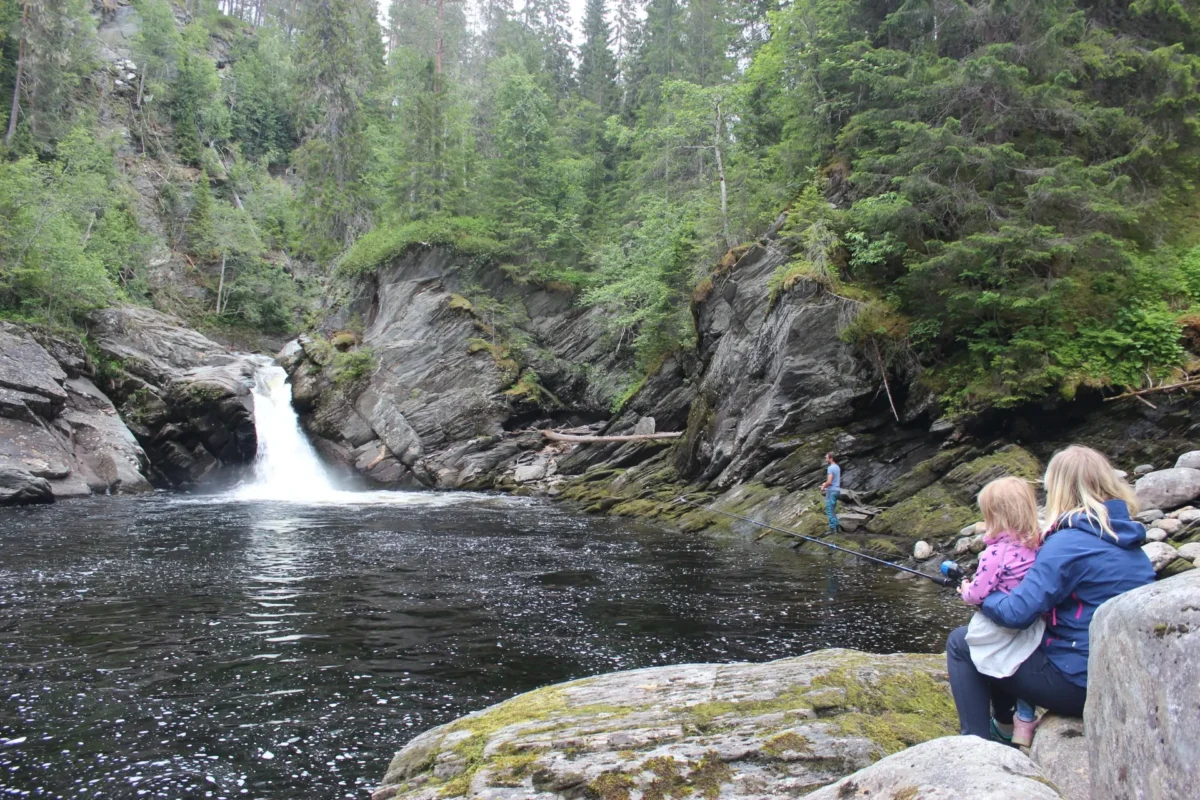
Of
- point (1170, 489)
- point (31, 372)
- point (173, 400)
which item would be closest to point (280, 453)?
point (173, 400)

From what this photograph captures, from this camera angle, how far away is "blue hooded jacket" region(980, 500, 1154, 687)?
3.27 metres

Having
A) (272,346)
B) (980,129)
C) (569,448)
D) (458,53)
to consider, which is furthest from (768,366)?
(458,53)

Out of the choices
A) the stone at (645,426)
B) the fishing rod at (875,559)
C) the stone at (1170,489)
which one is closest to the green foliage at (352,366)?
the stone at (645,426)

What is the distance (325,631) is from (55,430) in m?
21.7

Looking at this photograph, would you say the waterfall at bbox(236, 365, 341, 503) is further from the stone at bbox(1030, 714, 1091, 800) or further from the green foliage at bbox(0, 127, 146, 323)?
the stone at bbox(1030, 714, 1091, 800)

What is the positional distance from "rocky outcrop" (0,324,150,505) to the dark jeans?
2381cm

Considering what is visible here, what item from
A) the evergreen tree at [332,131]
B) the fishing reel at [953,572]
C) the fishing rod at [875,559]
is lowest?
the fishing rod at [875,559]

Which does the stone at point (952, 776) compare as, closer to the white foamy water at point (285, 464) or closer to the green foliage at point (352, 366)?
the white foamy water at point (285, 464)

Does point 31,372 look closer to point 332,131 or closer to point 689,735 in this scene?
point 332,131

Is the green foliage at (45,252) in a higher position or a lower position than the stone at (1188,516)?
higher

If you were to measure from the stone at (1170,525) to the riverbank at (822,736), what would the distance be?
6254 millimetres

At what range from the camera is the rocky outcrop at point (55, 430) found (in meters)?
20.7

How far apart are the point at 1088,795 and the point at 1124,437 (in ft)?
40.8

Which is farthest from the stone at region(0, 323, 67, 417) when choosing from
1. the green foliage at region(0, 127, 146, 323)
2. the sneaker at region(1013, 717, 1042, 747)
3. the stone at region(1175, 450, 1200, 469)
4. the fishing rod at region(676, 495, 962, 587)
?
the stone at region(1175, 450, 1200, 469)
